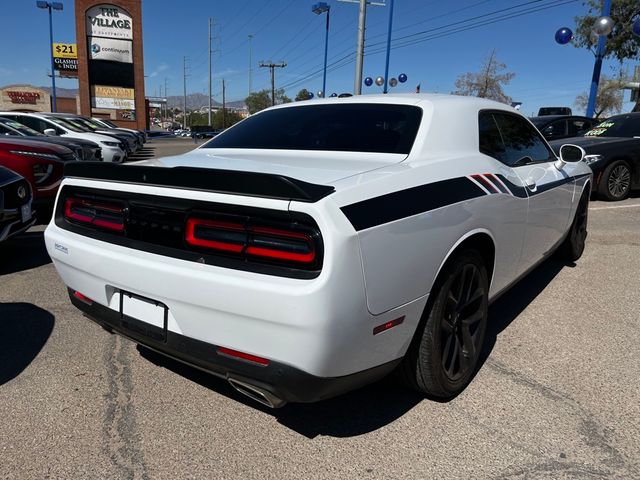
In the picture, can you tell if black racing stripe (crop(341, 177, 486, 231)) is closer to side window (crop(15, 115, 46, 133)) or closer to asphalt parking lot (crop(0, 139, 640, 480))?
asphalt parking lot (crop(0, 139, 640, 480))

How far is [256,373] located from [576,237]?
4.14 m

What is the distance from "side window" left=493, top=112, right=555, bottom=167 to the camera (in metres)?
3.41

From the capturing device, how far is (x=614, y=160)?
338 inches

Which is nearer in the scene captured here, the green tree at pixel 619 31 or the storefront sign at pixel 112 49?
the green tree at pixel 619 31

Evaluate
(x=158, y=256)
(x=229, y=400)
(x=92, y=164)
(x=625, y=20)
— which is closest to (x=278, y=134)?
(x=92, y=164)

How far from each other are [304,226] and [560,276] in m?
3.75

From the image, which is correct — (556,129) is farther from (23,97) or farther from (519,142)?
(23,97)

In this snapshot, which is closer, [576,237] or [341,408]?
[341,408]

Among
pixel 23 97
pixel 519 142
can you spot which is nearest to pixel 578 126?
pixel 519 142

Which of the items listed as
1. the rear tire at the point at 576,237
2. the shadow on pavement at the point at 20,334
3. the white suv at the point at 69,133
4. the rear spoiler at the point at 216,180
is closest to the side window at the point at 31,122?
the white suv at the point at 69,133

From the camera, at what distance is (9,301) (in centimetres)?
396

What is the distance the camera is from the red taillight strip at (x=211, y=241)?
1.96m

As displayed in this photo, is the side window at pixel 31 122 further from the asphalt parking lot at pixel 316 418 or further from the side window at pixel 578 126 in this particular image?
the side window at pixel 578 126

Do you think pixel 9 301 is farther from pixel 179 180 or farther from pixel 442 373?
pixel 442 373
